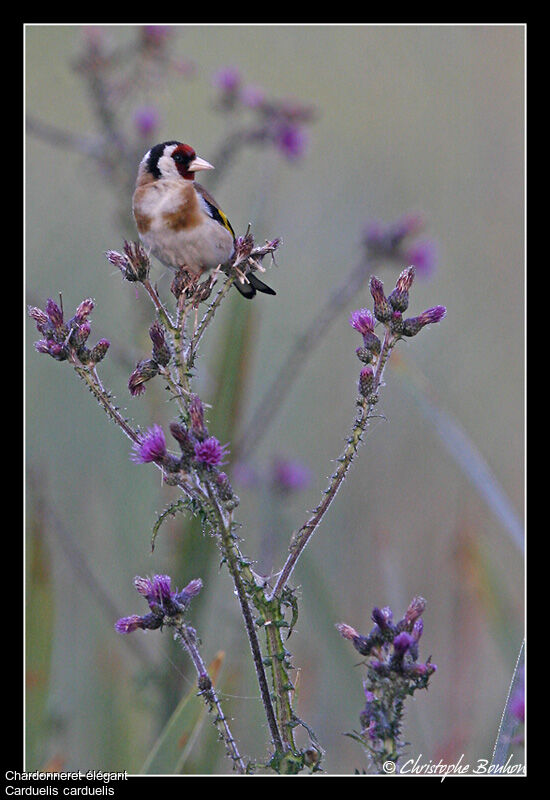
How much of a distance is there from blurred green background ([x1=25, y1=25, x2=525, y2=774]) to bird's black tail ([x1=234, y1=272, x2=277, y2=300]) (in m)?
0.26

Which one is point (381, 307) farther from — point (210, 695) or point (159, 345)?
point (210, 695)

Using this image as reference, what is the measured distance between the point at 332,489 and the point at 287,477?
7.81 feet

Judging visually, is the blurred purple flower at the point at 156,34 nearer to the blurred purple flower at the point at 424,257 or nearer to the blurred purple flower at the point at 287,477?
the blurred purple flower at the point at 424,257

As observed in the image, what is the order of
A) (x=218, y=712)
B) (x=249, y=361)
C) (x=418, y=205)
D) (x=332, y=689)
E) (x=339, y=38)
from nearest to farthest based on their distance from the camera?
(x=218, y=712), (x=249, y=361), (x=332, y=689), (x=418, y=205), (x=339, y=38)

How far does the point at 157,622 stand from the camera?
205 centimetres

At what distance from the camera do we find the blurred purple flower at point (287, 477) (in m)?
4.32

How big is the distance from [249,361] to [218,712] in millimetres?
1950

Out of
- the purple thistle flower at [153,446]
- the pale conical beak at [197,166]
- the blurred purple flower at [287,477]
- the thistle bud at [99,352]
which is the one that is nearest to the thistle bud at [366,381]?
the purple thistle flower at [153,446]

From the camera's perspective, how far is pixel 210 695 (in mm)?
1966

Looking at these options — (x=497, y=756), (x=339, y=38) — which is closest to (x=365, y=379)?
(x=497, y=756)

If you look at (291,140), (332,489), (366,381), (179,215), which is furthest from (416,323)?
(291,140)

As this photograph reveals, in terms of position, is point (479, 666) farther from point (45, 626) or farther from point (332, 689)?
point (45, 626)

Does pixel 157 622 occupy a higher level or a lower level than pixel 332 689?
higher

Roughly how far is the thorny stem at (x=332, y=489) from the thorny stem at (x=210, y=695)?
0.78ft
